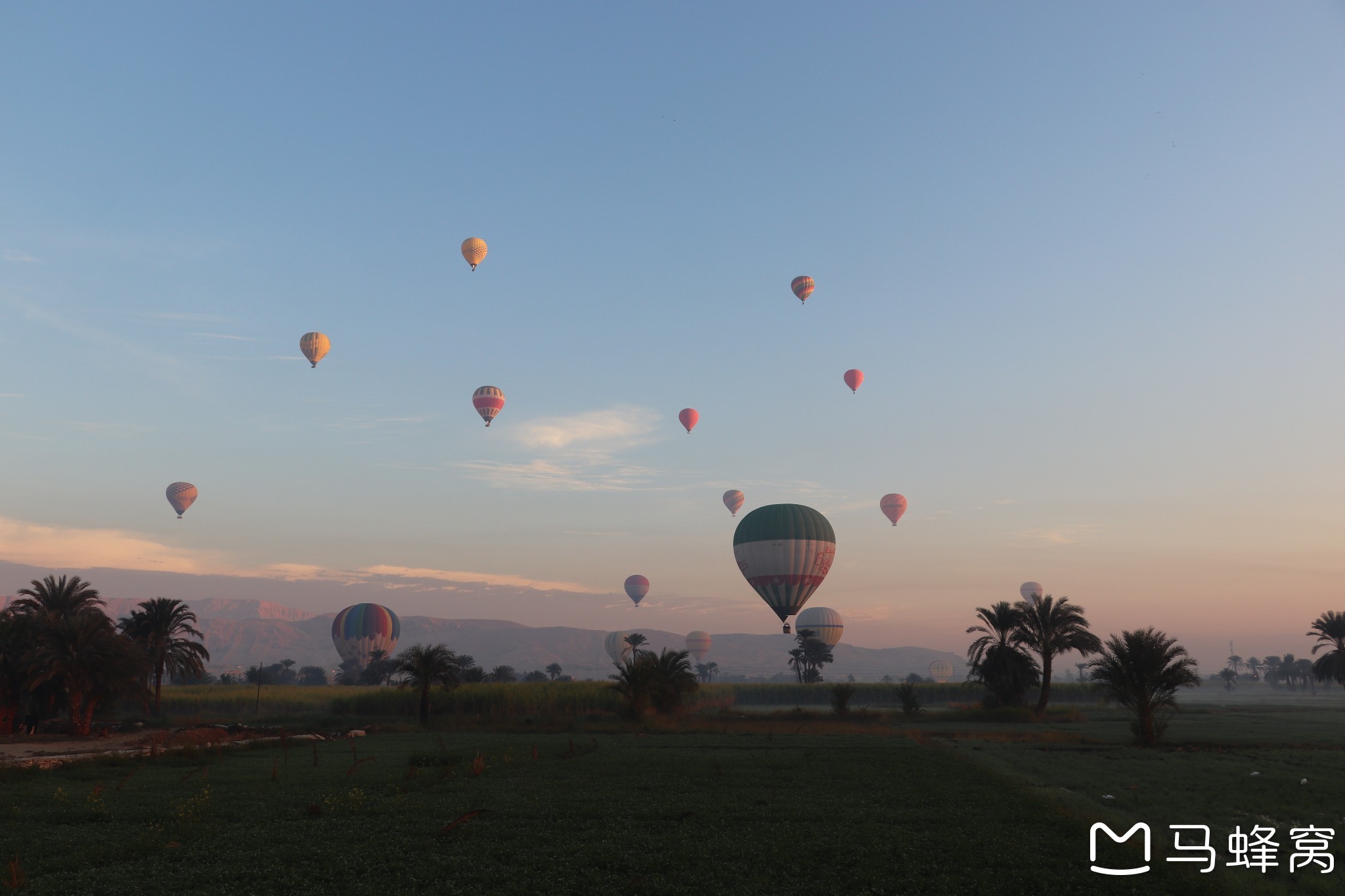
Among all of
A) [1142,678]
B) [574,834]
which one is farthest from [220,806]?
[1142,678]

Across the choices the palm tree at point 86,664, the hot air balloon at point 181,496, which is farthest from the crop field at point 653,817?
the hot air balloon at point 181,496

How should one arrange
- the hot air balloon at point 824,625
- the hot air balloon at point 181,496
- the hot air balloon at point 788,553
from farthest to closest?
the hot air balloon at point 824,625, the hot air balloon at point 181,496, the hot air balloon at point 788,553

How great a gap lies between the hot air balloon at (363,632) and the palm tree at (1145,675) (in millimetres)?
161666

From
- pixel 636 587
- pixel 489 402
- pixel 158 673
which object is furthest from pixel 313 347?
pixel 636 587

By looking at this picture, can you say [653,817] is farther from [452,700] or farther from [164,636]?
[164,636]

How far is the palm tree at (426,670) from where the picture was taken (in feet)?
213

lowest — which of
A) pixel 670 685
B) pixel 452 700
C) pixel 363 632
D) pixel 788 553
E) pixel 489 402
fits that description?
pixel 363 632

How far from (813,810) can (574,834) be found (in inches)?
274

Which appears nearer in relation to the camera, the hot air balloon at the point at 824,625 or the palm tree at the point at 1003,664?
the palm tree at the point at 1003,664

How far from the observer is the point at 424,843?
1948cm

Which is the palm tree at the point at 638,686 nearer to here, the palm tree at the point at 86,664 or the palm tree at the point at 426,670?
the palm tree at the point at 426,670

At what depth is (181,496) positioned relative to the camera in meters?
100

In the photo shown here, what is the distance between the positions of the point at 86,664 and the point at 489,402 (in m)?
39.7

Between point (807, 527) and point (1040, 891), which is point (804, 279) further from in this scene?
point (1040, 891)
